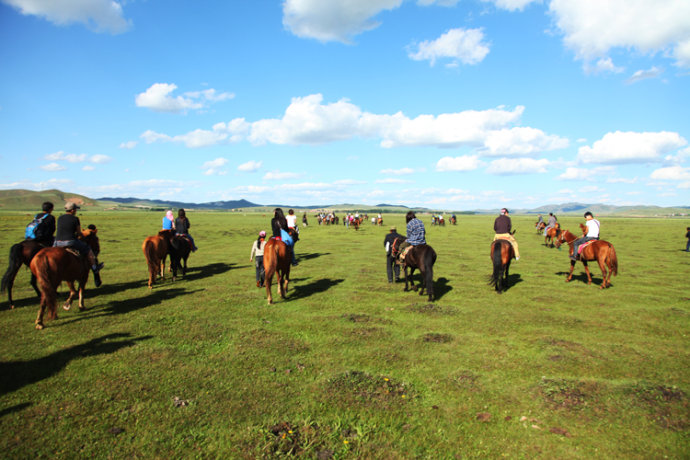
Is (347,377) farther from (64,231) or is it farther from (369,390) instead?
(64,231)

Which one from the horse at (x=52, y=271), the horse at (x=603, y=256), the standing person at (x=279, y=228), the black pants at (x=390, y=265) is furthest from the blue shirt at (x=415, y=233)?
the horse at (x=52, y=271)

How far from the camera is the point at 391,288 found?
38.8 ft

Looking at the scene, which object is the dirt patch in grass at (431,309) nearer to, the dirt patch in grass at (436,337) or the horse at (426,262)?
the horse at (426,262)

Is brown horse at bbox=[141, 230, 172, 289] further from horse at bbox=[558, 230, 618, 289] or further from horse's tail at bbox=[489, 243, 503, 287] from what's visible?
horse at bbox=[558, 230, 618, 289]

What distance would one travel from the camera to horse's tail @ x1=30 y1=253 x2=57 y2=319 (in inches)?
290

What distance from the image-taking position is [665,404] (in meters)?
4.67

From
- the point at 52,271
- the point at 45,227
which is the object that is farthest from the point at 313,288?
the point at 45,227

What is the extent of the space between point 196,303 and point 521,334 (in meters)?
8.61

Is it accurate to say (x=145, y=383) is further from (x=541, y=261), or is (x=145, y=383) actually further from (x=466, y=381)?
(x=541, y=261)

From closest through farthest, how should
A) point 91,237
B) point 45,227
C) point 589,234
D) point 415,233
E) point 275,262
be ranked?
point 45,227, point 275,262, point 415,233, point 91,237, point 589,234

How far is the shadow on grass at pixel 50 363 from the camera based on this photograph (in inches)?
204

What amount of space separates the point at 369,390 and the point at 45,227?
1000cm

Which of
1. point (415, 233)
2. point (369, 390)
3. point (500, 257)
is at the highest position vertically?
point (415, 233)

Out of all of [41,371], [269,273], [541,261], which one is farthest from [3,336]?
[541,261]
